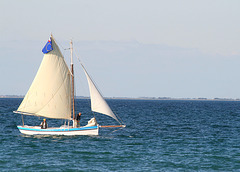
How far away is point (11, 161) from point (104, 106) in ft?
46.0

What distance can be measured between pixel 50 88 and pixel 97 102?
582cm

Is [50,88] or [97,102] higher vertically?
[50,88]

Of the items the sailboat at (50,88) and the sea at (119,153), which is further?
the sailboat at (50,88)

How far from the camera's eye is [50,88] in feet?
139

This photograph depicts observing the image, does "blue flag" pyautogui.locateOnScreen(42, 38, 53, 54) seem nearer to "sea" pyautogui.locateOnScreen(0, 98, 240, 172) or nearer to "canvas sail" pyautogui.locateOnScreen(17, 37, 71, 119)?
"canvas sail" pyautogui.locateOnScreen(17, 37, 71, 119)

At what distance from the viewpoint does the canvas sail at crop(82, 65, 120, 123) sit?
133 ft

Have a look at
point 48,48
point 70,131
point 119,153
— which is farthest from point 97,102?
point 119,153

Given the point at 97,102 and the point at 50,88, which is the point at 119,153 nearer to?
the point at 97,102

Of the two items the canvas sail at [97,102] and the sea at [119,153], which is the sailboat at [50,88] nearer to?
the canvas sail at [97,102]

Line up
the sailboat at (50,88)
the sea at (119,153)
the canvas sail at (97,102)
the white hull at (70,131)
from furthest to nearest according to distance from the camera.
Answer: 1. the sailboat at (50,88)
2. the white hull at (70,131)
3. the canvas sail at (97,102)
4. the sea at (119,153)

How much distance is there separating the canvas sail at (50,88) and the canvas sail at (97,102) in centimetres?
321

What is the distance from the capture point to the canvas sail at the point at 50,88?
42.2 metres

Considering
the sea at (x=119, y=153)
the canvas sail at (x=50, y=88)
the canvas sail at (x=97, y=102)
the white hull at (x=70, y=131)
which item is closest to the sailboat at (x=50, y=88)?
the canvas sail at (x=50, y=88)

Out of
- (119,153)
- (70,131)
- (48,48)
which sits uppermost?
(48,48)
